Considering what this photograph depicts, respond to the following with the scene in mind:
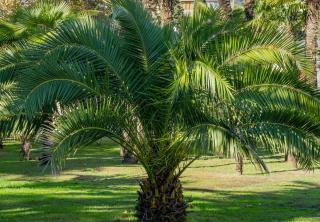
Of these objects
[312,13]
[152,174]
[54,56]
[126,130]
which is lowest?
[152,174]

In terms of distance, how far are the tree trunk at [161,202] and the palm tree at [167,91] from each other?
0.05 feet

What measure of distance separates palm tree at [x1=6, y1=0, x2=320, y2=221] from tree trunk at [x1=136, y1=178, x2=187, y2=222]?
16 millimetres

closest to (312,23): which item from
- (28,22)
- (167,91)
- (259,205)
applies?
(259,205)

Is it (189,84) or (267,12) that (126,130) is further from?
(267,12)

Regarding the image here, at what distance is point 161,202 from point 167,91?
2.13m

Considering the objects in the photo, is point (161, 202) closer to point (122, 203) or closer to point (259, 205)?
point (122, 203)

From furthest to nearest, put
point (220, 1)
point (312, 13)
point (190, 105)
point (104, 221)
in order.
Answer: point (220, 1), point (312, 13), point (104, 221), point (190, 105)

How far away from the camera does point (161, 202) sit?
10836mm

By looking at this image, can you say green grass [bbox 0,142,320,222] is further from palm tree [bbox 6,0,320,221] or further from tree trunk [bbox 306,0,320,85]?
tree trunk [bbox 306,0,320,85]

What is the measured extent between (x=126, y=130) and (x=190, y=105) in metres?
1.24

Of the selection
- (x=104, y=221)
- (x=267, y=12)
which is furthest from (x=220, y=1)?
(x=104, y=221)

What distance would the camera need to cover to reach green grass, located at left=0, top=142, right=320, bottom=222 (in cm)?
1295

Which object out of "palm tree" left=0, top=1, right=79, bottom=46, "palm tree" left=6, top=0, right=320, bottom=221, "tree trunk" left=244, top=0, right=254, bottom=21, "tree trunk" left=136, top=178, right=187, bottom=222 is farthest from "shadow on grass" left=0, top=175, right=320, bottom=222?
"tree trunk" left=244, top=0, right=254, bottom=21

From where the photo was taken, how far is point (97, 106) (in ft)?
31.9
